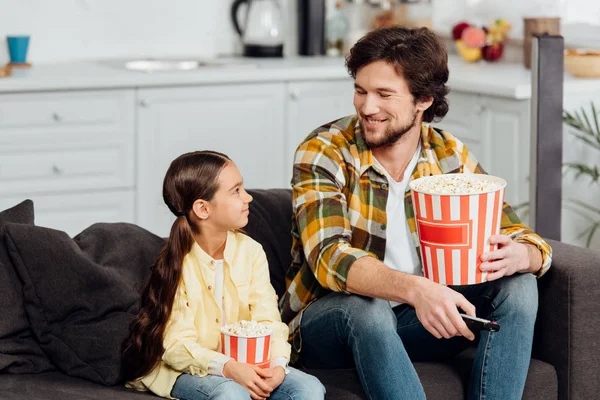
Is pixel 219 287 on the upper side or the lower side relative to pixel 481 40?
lower

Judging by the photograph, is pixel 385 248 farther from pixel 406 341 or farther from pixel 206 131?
pixel 206 131

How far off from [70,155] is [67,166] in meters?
0.04

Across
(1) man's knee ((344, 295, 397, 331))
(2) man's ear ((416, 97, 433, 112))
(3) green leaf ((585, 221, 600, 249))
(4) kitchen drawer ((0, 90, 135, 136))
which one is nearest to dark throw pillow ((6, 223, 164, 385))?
(1) man's knee ((344, 295, 397, 331))

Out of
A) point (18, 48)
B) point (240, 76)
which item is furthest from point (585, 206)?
point (18, 48)

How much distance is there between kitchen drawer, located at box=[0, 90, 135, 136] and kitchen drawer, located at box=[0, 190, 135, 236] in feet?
0.82

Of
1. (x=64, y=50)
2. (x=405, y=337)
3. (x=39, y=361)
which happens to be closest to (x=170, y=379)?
(x=39, y=361)

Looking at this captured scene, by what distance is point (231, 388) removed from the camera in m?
1.90

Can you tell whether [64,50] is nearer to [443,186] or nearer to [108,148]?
[108,148]

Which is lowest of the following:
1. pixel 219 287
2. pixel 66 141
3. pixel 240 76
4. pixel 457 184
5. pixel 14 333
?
pixel 14 333

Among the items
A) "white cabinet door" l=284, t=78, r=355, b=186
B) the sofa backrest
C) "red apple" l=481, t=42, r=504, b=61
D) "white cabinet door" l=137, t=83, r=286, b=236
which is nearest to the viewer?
the sofa backrest

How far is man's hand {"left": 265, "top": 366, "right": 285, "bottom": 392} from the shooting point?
6.43 feet

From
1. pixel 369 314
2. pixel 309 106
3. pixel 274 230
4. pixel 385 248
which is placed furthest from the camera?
pixel 309 106

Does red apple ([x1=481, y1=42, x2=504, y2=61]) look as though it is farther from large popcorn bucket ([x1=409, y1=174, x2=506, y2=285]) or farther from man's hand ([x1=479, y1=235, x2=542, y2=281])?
large popcorn bucket ([x1=409, y1=174, x2=506, y2=285])

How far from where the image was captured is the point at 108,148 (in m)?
3.91
